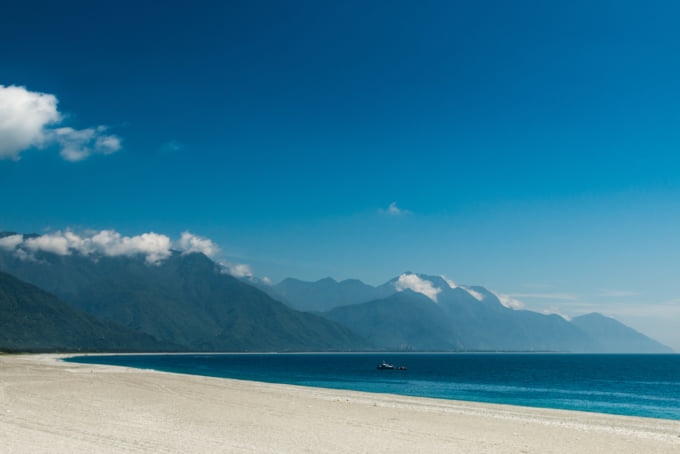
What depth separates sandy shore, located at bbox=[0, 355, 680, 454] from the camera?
23078 millimetres

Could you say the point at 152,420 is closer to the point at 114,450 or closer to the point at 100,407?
the point at 100,407

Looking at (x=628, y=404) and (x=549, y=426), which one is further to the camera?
(x=628, y=404)

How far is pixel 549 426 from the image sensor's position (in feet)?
117

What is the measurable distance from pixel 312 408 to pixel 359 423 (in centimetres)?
918

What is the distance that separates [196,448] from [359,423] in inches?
520

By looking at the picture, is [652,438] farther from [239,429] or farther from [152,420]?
[152,420]

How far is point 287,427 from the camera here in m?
29.8

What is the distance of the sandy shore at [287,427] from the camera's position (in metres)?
23.1

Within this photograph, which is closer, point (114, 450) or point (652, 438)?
point (114, 450)

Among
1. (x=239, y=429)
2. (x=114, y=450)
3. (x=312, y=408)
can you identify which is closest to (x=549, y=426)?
(x=312, y=408)

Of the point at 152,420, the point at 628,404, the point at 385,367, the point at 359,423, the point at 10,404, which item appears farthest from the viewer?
the point at 385,367

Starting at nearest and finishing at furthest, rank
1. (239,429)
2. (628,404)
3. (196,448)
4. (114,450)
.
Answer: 1. (114,450)
2. (196,448)
3. (239,429)
4. (628,404)

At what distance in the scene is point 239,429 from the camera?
93.2 ft

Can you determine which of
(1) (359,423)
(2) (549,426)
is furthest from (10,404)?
(2) (549,426)
